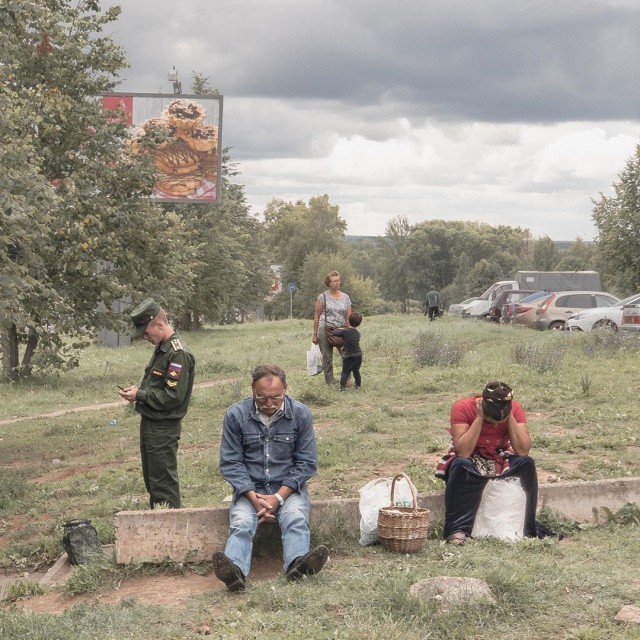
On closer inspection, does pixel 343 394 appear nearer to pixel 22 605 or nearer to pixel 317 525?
pixel 317 525

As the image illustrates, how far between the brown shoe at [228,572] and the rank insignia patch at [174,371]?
1637 millimetres

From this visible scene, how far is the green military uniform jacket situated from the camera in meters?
6.95

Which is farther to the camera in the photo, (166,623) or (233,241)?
(233,241)

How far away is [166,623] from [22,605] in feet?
3.99

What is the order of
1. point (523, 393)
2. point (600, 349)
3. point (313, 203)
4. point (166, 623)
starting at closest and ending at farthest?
1. point (166, 623)
2. point (523, 393)
3. point (600, 349)
4. point (313, 203)

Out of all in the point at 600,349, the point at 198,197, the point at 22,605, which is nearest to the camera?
the point at 22,605

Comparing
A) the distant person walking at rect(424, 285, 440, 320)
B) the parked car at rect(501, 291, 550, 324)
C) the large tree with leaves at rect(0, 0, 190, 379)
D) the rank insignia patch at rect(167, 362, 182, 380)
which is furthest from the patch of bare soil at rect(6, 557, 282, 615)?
the distant person walking at rect(424, 285, 440, 320)

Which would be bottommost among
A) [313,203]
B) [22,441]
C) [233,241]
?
[22,441]

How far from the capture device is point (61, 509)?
8898mm

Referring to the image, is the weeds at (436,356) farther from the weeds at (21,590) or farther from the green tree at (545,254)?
the green tree at (545,254)

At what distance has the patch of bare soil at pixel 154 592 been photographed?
19.1ft

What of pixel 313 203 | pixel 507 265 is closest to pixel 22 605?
pixel 313 203

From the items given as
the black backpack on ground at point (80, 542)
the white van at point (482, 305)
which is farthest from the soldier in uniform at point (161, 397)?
the white van at point (482, 305)

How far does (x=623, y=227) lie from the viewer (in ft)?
100
